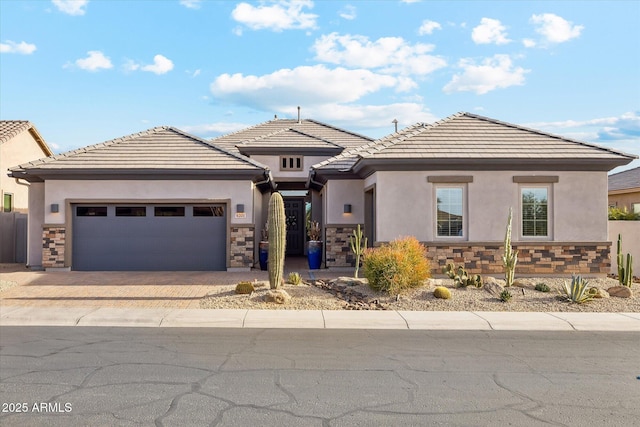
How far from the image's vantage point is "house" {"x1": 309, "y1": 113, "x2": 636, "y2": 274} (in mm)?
16391

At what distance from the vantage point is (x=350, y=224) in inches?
756

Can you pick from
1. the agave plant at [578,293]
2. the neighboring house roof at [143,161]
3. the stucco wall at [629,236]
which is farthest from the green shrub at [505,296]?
the neighboring house roof at [143,161]

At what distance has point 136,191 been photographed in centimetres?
1809

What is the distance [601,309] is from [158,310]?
9.87 metres

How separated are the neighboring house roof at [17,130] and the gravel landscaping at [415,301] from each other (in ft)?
66.0

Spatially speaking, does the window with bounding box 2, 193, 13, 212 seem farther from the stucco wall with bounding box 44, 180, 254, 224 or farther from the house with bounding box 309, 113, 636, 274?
the house with bounding box 309, 113, 636, 274

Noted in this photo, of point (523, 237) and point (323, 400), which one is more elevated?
point (523, 237)

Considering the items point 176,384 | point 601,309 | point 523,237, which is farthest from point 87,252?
point 601,309

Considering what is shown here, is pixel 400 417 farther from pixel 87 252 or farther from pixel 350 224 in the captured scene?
pixel 87 252

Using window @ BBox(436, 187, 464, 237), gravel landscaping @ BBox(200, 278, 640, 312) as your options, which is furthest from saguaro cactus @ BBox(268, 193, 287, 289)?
window @ BBox(436, 187, 464, 237)

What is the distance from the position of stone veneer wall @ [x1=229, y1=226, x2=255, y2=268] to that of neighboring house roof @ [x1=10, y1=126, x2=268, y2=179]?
1880 millimetres

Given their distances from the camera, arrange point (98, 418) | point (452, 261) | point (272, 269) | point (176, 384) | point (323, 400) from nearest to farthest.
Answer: point (98, 418) → point (323, 400) → point (176, 384) → point (272, 269) → point (452, 261)

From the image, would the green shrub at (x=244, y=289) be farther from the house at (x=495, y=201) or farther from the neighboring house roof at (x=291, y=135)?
the neighboring house roof at (x=291, y=135)

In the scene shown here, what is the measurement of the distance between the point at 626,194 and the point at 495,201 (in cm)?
1604
